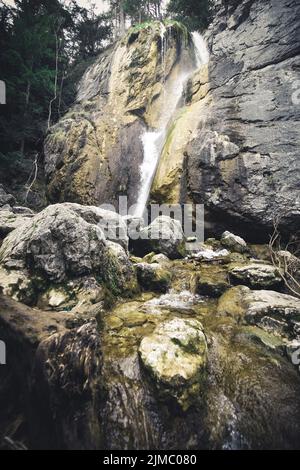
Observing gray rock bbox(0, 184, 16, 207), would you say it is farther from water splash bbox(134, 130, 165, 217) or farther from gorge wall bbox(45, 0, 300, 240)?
water splash bbox(134, 130, 165, 217)

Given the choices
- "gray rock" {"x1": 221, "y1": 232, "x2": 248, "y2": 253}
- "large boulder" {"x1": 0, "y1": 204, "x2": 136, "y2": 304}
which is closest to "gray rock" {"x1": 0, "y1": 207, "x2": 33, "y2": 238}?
"large boulder" {"x1": 0, "y1": 204, "x2": 136, "y2": 304}

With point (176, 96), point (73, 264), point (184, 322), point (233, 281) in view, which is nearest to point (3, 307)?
point (73, 264)

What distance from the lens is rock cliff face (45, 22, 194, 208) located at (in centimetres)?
1338

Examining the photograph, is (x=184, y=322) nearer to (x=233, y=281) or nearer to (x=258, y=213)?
(x=233, y=281)

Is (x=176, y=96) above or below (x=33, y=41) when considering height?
below

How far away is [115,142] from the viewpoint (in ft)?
46.6

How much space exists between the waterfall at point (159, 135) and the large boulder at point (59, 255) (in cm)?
666

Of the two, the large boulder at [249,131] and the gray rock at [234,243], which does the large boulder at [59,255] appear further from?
the large boulder at [249,131]

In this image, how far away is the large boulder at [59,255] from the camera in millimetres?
4992

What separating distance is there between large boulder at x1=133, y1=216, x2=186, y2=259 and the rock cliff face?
442 centimetres

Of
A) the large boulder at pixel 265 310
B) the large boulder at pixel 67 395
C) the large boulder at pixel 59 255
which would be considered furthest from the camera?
the large boulder at pixel 59 255

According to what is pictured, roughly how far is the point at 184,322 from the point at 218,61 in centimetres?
1381

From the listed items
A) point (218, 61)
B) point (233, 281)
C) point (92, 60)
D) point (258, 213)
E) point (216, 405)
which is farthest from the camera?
point (92, 60)

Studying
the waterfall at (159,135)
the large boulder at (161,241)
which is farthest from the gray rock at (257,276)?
the waterfall at (159,135)
